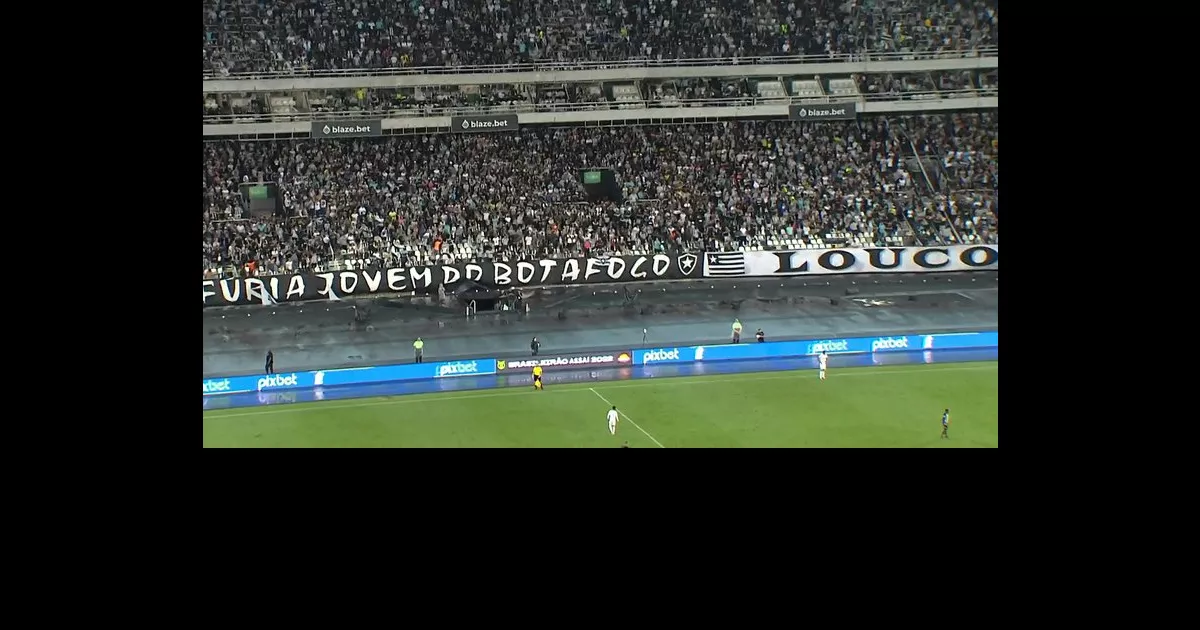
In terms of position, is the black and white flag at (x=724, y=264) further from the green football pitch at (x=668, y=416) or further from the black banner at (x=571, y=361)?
the green football pitch at (x=668, y=416)

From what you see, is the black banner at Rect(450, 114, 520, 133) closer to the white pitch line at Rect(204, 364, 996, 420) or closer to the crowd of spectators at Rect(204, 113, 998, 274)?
the crowd of spectators at Rect(204, 113, 998, 274)

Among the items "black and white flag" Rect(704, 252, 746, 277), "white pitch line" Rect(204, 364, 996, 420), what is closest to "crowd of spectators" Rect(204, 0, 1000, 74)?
"black and white flag" Rect(704, 252, 746, 277)

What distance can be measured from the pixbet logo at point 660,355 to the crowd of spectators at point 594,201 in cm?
1032

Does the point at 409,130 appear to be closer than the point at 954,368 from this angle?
No

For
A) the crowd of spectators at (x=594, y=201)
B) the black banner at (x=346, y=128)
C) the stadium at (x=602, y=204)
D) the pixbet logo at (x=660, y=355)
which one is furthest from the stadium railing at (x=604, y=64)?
the pixbet logo at (x=660, y=355)

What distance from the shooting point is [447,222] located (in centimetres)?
4744

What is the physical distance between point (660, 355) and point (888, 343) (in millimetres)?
7933

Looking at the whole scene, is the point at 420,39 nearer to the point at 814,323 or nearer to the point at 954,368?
the point at 814,323

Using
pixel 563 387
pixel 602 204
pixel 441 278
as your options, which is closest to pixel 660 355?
pixel 563 387

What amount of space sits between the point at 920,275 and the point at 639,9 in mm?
17239

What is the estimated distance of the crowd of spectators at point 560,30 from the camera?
4881cm

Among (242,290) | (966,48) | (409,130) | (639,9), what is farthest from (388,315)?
(966,48)

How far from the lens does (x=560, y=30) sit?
51469 mm

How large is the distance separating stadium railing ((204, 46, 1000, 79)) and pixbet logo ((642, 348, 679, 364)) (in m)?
17.4
